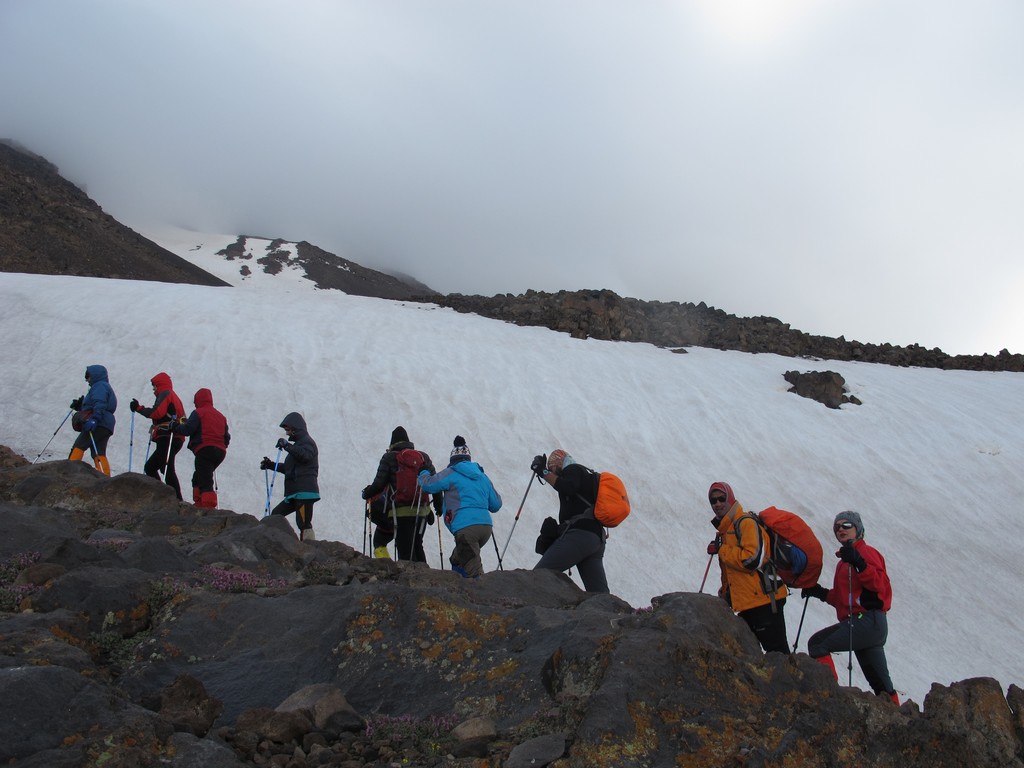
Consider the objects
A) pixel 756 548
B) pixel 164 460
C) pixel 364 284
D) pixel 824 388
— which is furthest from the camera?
pixel 364 284

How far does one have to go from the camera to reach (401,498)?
991 centimetres

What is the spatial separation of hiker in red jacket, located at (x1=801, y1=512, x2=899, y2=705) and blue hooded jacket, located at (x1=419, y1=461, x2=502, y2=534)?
12.7 feet

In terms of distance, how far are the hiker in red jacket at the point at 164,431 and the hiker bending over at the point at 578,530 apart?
6.54 metres

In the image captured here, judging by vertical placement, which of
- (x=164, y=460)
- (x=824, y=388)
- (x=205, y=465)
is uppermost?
(x=824, y=388)

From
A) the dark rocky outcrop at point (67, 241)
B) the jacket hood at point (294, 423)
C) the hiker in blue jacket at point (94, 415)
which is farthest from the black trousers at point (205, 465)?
the dark rocky outcrop at point (67, 241)

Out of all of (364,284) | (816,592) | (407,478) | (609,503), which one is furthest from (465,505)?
(364,284)

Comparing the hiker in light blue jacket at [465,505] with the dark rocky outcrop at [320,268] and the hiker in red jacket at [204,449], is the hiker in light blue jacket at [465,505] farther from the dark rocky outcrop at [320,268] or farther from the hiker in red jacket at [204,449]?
the dark rocky outcrop at [320,268]

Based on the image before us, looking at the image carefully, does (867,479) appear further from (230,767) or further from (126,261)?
(126,261)

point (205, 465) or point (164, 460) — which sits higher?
point (205, 465)

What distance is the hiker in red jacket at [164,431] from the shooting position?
11.7m

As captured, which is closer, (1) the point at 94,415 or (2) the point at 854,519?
(2) the point at 854,519

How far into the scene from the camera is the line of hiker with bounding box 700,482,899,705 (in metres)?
6.60

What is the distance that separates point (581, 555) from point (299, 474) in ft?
15.1

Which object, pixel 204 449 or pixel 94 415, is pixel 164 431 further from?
pixel 94 415
